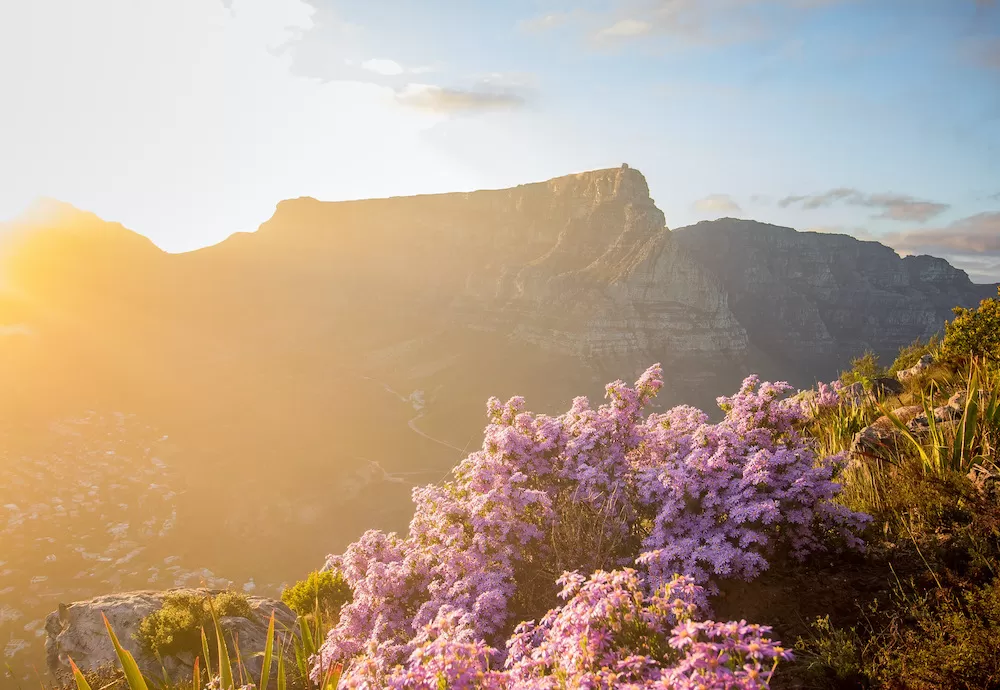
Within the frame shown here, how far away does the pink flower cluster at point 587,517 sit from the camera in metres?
5.33

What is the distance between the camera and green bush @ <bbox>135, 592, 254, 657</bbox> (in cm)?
920

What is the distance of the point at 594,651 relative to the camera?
318 cm

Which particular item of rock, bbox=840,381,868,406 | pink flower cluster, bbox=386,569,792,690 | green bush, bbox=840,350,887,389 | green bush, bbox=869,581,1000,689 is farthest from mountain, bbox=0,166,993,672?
green bush, bbox=869,581,1000,689

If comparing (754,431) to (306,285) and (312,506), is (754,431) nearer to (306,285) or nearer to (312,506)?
(312,506)

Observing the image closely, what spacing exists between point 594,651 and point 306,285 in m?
165

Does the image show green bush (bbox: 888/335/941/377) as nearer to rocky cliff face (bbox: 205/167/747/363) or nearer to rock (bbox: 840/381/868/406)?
rock (bbox: 840/381/868/406)

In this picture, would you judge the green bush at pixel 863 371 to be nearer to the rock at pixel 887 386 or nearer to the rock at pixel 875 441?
the rock at pixel 887 386

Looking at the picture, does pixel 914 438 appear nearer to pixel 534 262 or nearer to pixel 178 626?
pixel 178 626

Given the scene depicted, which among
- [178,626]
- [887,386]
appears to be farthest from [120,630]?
[887,386]

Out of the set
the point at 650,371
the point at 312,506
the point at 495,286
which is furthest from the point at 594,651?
the point at 495,286

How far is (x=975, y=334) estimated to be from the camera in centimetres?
1129

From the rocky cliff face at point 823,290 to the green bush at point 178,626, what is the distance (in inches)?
6393

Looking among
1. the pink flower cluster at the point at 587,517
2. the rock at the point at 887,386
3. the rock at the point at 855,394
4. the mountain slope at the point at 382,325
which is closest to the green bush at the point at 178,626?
the pink flower cluster at the point at 587,517

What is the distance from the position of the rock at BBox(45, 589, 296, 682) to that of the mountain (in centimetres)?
5050
